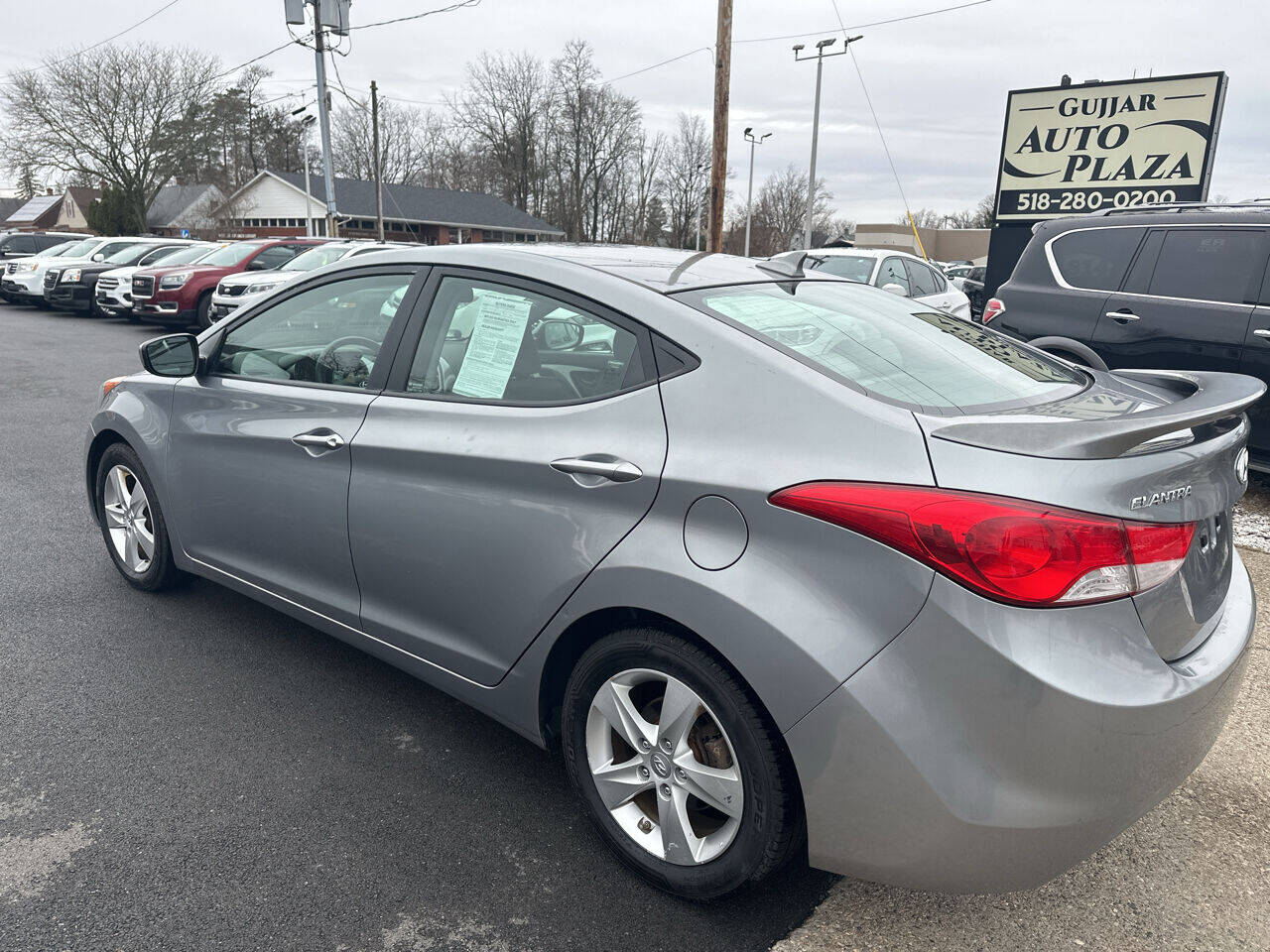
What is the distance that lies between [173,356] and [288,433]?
3.08ft

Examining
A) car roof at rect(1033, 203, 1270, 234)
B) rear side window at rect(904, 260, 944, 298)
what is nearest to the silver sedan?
car roof at rect(1033, 203, 1270, 234)

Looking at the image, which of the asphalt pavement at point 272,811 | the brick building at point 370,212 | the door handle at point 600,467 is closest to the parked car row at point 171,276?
the asphalt pavement at point 272,811

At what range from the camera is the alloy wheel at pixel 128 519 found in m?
4.07

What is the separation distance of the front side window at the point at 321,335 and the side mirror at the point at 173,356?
12cm

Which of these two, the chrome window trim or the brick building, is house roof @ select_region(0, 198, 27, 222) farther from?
the chrome window trim

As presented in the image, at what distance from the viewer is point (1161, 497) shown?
1.90m

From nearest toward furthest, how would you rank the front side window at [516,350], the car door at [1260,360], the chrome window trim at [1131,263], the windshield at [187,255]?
the front side window at [516,350] < the car door at [1260,360] < the chrome window trim at [1131,263] < the windshield at [187,255]

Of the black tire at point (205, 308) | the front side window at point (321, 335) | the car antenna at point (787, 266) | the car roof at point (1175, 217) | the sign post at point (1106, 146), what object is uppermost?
the sign post at point (1106, 146)

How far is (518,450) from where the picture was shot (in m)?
2.45

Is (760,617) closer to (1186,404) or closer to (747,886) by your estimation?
(747,886)

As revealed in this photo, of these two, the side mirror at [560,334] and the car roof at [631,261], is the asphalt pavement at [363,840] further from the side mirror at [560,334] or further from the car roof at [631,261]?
the car roof at [631,261]

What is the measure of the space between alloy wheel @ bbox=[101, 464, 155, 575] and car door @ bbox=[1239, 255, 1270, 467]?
19.8 ft

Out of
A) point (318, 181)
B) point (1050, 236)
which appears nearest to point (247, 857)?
point (1050, 236)

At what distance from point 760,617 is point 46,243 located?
33.9m
